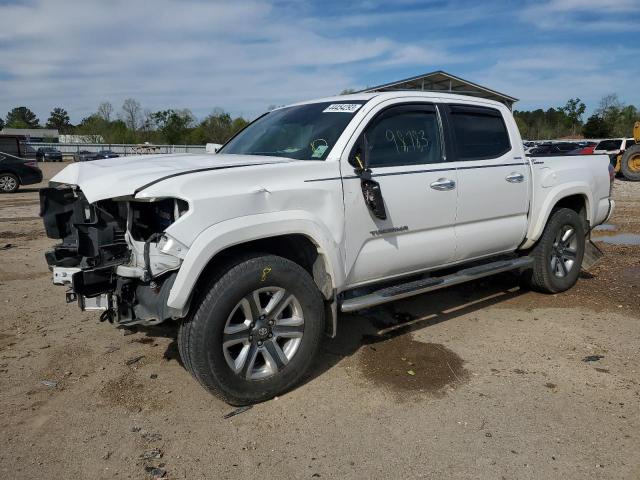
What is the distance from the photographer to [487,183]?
15.0ft

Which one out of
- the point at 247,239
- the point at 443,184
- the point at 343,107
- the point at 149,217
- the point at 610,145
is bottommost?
the point at 247,239

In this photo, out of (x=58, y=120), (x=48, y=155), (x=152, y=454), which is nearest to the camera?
(x=152, y=454)

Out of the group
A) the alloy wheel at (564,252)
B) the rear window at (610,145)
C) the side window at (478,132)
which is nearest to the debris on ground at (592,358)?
the alloy wheel at (564,252)

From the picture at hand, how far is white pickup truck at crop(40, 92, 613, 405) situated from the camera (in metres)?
3.12

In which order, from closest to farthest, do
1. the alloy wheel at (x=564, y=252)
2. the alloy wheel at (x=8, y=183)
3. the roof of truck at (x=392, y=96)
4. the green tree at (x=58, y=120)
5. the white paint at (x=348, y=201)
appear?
the white paint at (x=348, y=201)
the roof of truck at (x=392, y=96)
the alloy wheel at (x=564, y=252)
the alloy wheel at (x=8, y=183)
the green tree at (x=58, y=120)

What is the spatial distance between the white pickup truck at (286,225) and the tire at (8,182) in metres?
15.1

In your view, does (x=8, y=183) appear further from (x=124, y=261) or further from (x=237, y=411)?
(x=237, y=411)

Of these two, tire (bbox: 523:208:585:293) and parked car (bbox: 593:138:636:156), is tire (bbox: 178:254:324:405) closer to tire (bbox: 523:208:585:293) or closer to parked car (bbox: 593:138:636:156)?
tire (bbox: 523:208:585:293)

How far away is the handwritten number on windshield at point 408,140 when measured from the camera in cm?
408

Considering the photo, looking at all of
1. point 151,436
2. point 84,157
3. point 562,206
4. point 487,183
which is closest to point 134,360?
point 151,436

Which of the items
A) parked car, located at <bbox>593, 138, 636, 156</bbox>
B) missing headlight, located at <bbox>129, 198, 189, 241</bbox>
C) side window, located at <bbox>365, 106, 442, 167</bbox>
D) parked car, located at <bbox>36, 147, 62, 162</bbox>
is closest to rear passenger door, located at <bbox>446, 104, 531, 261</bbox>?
side window, located at <bbox>365, 106, 442, 167</bbox>

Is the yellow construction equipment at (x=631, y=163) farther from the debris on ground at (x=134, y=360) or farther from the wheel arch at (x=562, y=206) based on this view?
the debris on ground at (x=134, y=360)

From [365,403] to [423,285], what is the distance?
1.13 m

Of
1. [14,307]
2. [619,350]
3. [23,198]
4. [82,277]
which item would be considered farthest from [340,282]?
[23,198]
